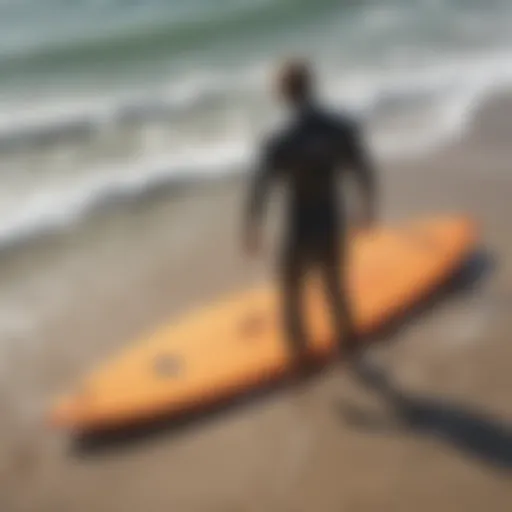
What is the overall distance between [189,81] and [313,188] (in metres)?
8.46

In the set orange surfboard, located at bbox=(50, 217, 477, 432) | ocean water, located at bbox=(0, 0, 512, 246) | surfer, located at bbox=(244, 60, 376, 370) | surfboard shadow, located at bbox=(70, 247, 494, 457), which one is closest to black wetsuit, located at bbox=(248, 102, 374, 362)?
surfer, located at bbox=(244, 60, 376, 370)

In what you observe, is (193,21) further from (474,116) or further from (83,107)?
(474,116)

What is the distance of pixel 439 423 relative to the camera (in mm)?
5141

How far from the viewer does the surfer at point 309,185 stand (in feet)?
16.0

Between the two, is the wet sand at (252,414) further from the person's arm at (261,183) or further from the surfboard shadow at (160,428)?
the person's arm at (261,183)

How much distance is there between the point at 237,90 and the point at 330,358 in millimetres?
7033

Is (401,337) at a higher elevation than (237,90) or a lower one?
lower

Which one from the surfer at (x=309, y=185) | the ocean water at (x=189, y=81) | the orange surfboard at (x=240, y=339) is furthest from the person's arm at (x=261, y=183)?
the ocean water at (x=189, y=81)

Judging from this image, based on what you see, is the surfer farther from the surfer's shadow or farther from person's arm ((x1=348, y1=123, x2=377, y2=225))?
the surfer's shadow

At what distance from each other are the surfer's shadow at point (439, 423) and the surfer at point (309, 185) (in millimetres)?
474

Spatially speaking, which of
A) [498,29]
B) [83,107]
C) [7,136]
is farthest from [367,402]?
[498,29]

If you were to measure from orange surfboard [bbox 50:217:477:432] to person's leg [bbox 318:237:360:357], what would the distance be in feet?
0.32

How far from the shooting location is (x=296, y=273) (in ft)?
17.5

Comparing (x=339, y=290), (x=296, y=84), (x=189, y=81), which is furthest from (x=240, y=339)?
(x=189, y=81)
